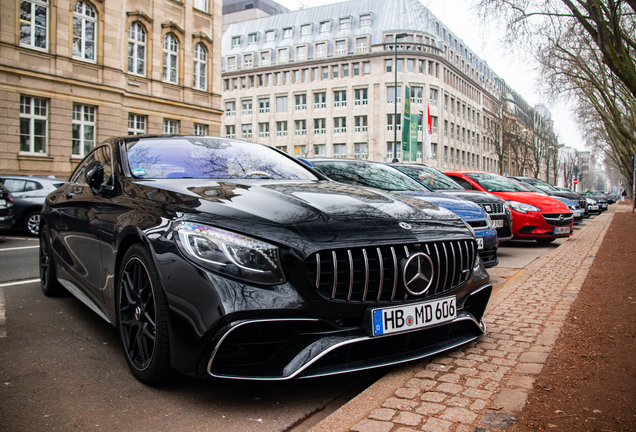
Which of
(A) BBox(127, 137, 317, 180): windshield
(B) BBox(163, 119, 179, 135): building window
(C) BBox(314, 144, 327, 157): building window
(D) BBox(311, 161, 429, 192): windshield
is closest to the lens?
(A) BBox(127, 137, 317, 180): windshield

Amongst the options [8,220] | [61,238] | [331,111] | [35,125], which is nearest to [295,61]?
[331,111]

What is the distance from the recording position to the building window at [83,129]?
24969mm

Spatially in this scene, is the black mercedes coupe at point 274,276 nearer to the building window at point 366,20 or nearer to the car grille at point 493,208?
the car grille at point 493,208

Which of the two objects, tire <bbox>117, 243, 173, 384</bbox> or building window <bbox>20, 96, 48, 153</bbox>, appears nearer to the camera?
tire <bbox>117, 243, 173, 384</bbox>

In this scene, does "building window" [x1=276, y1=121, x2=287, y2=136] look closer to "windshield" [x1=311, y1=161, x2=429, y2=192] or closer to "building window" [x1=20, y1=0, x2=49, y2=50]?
"building window" [x1=20, y1=0, x2=49, y2=50]

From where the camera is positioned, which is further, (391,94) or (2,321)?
(391,94)

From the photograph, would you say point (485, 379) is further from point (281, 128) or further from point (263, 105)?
point (263, 105)

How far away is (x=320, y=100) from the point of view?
6956 centimetres

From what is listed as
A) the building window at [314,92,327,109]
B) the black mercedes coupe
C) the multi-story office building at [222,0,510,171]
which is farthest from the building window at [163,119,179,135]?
the building window at [314,92,327,109]

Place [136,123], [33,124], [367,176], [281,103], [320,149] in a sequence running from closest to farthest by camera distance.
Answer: [367,176], [33,124], [136,123], [320,149], [281,103]

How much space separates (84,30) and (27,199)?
15127 mm

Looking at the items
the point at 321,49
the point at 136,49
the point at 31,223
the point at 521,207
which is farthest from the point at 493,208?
the point at 321,49

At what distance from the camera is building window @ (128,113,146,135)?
27.8m

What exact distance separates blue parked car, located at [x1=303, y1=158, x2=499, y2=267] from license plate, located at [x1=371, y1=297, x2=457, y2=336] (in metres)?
3.33
